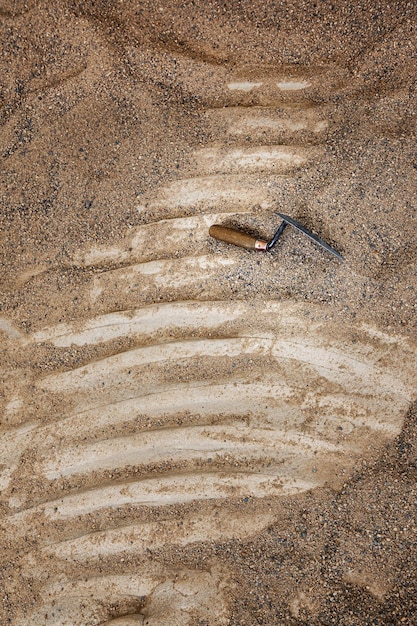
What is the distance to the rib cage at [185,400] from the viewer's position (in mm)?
3141

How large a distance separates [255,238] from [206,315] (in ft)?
2.00

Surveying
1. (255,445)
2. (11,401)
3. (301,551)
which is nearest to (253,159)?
(255,445)

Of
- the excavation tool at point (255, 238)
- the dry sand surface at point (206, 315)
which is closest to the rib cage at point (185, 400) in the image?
the dry sand surface at point (206, 315)

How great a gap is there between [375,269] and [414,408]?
94 centimetres

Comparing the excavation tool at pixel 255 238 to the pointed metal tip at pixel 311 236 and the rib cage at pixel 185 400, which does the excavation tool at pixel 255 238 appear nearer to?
the pointed metal tip at pixel 311 236

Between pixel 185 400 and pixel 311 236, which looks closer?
pixel 311 236

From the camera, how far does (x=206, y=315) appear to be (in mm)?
3246

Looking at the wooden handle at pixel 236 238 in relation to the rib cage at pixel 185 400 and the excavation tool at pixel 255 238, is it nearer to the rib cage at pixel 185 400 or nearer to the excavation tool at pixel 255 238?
the excavation tool at pixel 255 238

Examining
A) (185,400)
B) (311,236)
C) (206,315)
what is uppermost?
(311,236)

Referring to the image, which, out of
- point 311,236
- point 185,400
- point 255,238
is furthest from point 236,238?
point 185,400

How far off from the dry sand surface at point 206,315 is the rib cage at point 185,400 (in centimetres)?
1

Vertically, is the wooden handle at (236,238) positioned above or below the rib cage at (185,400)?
above

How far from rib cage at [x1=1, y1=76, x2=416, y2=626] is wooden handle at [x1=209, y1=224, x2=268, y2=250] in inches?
4.1

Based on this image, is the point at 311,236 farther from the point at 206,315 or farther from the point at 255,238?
the point at 206,315
